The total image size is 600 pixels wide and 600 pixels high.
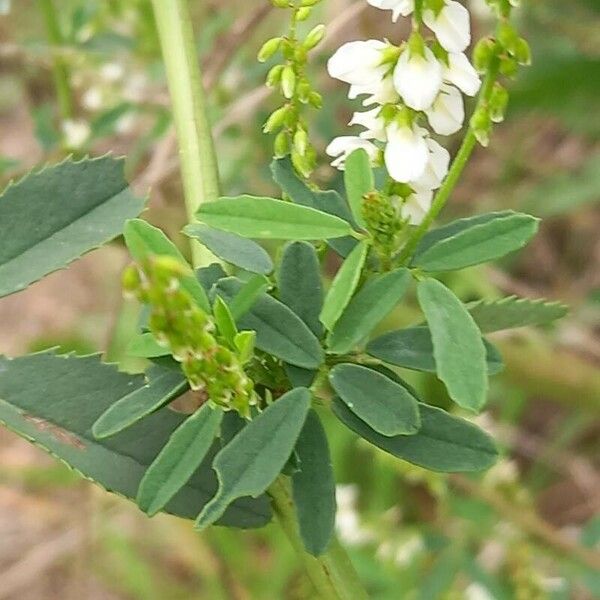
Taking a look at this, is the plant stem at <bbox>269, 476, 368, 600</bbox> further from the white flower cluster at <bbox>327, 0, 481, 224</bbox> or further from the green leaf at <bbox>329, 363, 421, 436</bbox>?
the white flower cluster at <bbox>327, 0, 481, 224</bbox>

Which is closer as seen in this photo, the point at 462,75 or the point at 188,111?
the point at 462,75

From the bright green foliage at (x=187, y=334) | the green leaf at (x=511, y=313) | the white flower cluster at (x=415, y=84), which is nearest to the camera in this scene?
the bright green foliage at (x=187, y=334)

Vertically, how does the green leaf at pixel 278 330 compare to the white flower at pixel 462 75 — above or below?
below

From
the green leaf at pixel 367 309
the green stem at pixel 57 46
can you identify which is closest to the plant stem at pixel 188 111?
the green leaf at pixel 367 309

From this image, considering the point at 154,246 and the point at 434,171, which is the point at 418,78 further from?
the point at 154,246

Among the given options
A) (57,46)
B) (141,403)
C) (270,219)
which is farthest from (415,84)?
(57,46)

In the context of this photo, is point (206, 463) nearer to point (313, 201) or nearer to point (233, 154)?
point (313, 201)

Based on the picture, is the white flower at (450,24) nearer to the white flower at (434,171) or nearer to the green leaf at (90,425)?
the white flower at (434,171)
